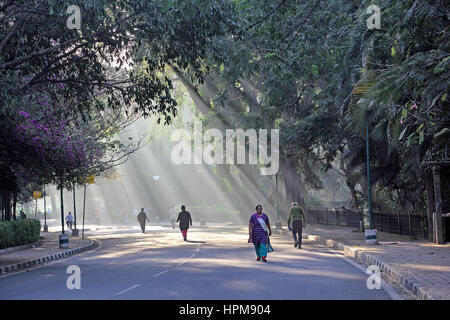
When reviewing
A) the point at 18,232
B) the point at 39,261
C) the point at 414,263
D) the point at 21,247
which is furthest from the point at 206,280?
the point at 18,232

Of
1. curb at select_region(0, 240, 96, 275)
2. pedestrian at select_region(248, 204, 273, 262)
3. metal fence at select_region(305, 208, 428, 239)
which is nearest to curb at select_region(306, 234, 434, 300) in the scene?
pedestrian at select_region(248, 204, 273, 262)

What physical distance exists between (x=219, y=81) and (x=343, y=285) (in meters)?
33.0

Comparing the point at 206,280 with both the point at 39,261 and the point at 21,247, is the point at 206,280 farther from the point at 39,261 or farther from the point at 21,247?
the point at 21,247

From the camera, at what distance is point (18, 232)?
98.6ft

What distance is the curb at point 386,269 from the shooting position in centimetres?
1151

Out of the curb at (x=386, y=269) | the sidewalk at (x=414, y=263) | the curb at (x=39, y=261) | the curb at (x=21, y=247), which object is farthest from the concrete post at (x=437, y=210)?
the curb at (x=21, y=247)

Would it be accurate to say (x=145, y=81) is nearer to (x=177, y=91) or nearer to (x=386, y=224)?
(x=386, y=224)

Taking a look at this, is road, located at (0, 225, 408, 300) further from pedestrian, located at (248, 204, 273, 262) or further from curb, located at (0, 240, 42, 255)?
curb, located at (0, 240, 42, 255)

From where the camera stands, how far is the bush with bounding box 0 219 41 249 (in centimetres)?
2789

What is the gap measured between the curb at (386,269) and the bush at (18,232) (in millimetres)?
13641

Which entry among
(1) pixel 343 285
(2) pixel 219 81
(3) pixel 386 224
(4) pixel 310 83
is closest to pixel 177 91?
(2) pixel 219 81

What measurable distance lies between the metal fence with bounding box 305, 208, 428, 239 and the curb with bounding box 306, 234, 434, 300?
11.8ft

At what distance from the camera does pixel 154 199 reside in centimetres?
7506

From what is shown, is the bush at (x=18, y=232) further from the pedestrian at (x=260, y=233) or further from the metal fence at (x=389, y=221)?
the metal fence at (x=389, y=221)
